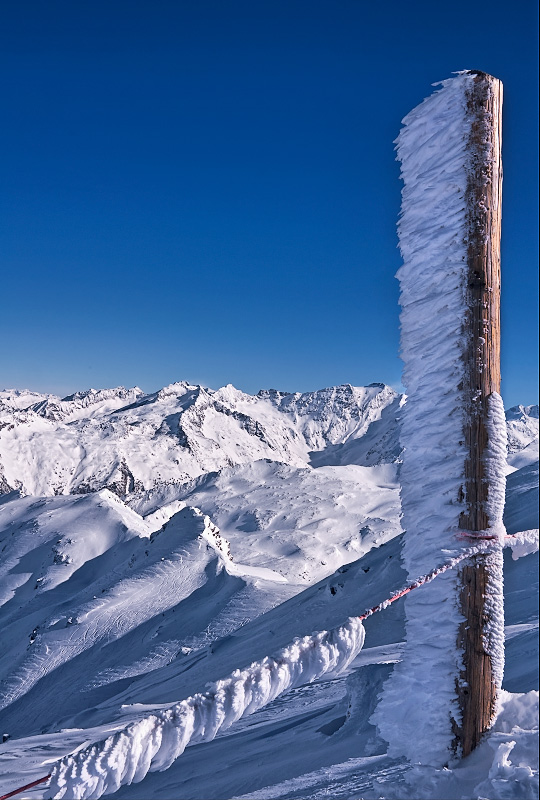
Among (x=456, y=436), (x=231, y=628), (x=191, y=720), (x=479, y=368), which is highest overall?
(x=479, y=368)

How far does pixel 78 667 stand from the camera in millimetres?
23000

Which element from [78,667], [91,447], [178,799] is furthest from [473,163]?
[91,447]

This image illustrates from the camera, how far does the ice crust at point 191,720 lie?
8.80ft

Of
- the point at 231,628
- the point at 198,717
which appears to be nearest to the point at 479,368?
the point at 198,717

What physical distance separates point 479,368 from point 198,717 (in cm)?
232

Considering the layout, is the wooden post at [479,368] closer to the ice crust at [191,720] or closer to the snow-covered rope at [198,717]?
the snow-covered rope at [198,717]

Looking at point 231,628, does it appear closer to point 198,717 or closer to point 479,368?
point 198,717

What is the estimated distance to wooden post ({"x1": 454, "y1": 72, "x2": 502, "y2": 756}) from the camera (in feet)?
10.2

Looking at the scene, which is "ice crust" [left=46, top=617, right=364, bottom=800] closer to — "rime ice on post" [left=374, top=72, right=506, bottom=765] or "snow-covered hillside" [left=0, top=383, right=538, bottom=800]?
"snow-covered hillside" [left=0, top=383, right=538, bottom=800]

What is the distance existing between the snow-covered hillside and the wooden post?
20 cm

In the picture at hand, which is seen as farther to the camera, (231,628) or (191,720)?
(231,628)

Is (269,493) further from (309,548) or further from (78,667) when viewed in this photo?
(78,667)

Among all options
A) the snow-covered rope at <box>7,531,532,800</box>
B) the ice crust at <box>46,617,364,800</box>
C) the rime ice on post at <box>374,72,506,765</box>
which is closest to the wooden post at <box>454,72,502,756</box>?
the rime ice on post at <box>374,72,506,765</box>

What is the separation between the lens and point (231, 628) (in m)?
22.6
